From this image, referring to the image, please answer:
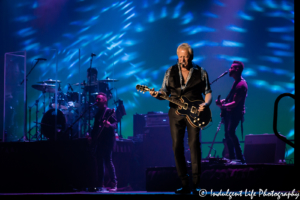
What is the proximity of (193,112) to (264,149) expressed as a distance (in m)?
3.83

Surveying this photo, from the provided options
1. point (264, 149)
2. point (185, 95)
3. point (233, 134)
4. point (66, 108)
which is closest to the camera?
point (185, 95)

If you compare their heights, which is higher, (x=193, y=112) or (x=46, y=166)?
(x=193, y=112)

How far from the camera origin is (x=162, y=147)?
879 cm

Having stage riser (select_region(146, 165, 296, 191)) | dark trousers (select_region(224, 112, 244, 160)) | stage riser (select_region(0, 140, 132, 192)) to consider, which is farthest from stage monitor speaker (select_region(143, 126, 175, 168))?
stage riser (select_region(146, 165, 296, 191))

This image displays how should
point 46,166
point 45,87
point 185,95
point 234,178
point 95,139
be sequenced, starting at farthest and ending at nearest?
point 45,87 < point 95,139 < point 46,166 < point 234,178 < point 185,95

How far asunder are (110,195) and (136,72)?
812 cm

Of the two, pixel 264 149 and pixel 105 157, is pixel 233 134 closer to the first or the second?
pixel 264 149

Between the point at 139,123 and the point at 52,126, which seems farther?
the point at 139,123

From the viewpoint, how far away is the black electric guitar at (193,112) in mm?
3344

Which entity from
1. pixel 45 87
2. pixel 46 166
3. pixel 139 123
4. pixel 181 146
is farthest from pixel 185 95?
pixel 45 87

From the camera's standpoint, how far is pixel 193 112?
337cm

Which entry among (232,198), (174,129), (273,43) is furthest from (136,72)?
(232,198)

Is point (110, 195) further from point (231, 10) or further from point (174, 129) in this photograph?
point (231, 10)

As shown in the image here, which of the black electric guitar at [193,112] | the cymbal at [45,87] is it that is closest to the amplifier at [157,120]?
the cymbal at [45,87]
